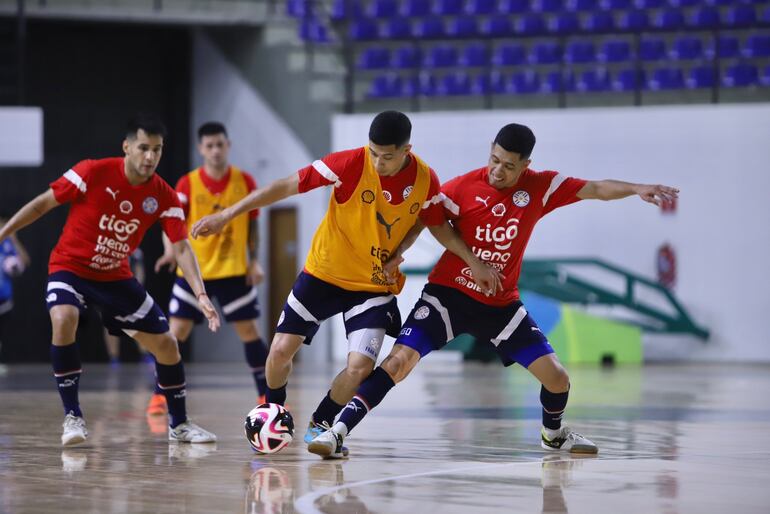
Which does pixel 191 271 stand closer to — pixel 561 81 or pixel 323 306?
pixel 323 306

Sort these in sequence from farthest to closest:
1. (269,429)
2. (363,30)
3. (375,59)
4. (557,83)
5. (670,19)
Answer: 1. (363,30)
2. (375,59)
3. (557,83)
4. (670,19)
5. (269,429)

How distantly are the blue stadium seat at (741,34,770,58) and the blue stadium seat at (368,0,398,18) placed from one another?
585cm

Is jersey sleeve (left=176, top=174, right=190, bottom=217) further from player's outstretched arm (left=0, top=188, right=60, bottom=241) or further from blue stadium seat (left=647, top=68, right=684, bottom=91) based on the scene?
blue stadium seat (left=647, top=68, right=684, bottom=91)

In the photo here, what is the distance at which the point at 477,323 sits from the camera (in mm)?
6387

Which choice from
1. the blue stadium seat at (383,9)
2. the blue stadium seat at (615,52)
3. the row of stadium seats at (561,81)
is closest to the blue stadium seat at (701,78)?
the row of stadium seats at (561,81)

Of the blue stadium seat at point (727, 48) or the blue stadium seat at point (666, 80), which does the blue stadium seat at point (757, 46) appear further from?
the blue stadium seat at point (666, 80)

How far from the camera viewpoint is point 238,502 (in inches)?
179

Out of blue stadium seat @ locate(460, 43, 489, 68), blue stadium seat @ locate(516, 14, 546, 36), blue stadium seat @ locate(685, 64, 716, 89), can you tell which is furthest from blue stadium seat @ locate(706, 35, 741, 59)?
blue stadium seat @ locate(460, 43, 489, 68)

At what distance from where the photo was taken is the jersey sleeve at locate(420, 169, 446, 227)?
6.27 m

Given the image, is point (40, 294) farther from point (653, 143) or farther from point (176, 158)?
point (653, 143)

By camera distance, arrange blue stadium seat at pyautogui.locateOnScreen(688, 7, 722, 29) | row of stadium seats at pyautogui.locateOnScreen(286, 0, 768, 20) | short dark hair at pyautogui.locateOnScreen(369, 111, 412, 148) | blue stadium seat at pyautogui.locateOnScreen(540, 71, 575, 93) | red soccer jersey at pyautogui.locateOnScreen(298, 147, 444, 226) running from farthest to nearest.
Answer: row of stadium seats at pyautogui.locateOnScreen(286, 0, 768, 20) < blue stadium seat at pyautogui.locateOnScreen(540, 71, 575, 93) < blue stadium seat at pyautogui.locateOnScreen(688, 7, 722, 29) < red soccer jersey at pyautogui.locateOnScreen(298, 147, 444, 226) < short dark hair at pyautogui.locateOnScreen(369, 111, 412, 148)

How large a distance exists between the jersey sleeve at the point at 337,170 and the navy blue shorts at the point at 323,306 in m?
0.55

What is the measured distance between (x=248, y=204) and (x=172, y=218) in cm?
122

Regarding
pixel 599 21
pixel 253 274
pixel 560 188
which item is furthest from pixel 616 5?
pixel 560 188
